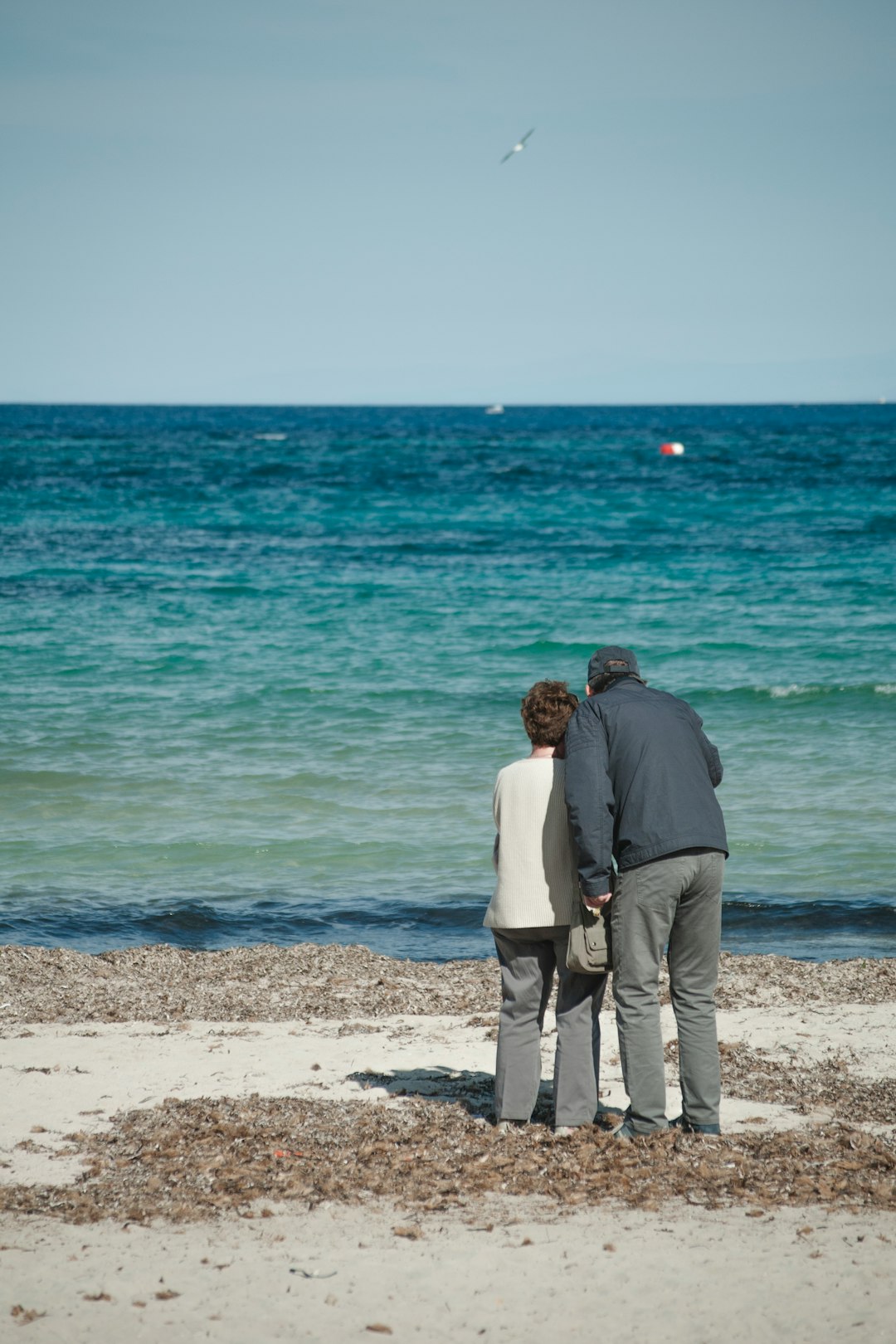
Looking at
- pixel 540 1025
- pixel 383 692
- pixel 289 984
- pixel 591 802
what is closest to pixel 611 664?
pixel 591 802

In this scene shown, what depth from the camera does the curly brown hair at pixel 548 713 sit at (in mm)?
4820

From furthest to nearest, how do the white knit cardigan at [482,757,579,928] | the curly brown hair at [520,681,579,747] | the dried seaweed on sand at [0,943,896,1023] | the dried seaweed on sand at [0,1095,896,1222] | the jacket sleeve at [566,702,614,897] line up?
the dried seaweed on sand at [0,943,896,1023]
the curly brown hair at [520,681,579,747]
the white knit cardigan at [482,757,579,928]
the jacket sleeve at [566,702,614,897]
the dried seaweed on sand at [0,1095,896,1222]

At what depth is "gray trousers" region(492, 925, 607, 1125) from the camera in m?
4.80

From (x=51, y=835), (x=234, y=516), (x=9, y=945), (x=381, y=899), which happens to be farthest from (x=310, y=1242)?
(x=234, y=516)

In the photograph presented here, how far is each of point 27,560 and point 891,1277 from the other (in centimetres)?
2437

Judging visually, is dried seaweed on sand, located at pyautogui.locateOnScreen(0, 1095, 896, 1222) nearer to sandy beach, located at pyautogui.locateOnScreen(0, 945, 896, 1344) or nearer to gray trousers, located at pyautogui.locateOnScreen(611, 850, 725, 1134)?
sandy beach, located at pyautogui.locateOnScreen(0, 945, 896, 1344)

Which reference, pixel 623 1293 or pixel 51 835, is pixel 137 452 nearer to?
pixel 51 835

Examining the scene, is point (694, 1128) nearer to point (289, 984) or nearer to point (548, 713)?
point (548, 713)

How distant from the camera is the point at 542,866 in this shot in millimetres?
4738

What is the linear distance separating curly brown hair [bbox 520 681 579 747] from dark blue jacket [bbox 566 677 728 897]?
0.17m

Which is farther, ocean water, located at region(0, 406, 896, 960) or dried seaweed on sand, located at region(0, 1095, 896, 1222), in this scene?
ocean water, located at region(0, 406, 896, 960)

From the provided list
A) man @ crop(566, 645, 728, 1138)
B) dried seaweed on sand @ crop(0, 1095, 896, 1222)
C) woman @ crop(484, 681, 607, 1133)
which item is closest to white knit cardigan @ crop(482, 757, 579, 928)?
woman @ crop(484, 681, 607, 1133)

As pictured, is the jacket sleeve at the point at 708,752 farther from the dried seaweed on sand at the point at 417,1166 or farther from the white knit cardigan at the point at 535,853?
the dried seaweed on sand at the point at 417,1166

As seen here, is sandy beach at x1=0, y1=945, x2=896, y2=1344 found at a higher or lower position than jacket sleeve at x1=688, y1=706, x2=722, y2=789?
lower
